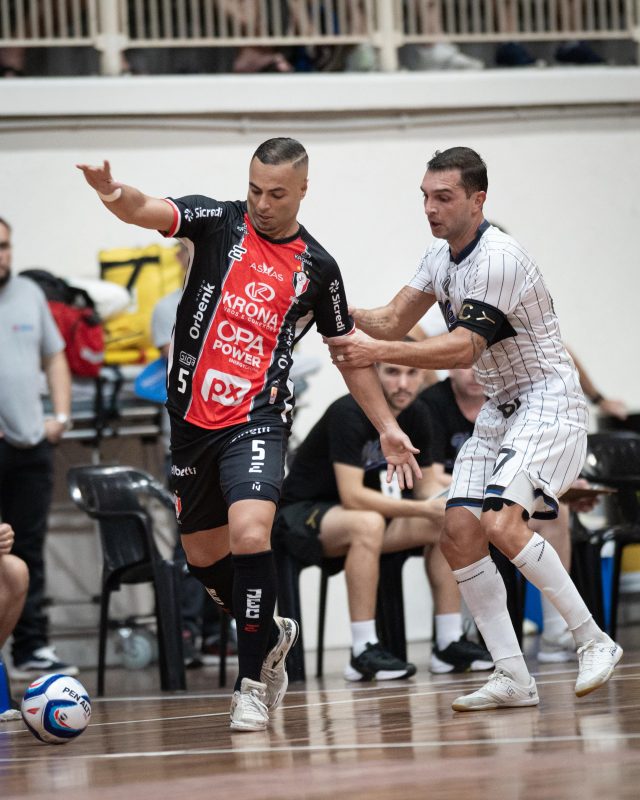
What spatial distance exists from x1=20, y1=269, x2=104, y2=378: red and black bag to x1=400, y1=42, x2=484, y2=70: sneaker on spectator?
121 inches

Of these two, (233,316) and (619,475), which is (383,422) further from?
(619,475)

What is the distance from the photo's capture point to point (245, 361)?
4.16 meters

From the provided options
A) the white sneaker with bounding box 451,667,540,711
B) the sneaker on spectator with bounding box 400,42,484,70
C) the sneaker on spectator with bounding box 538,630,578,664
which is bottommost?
the sneaker on spectator with bounding box 538,630,578,664

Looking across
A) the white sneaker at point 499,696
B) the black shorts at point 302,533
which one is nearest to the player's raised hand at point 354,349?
the white sneaker at point 499,696

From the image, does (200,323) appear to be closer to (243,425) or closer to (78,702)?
(243,425)

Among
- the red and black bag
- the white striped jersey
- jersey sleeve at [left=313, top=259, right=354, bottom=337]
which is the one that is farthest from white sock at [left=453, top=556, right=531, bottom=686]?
the red and black bag

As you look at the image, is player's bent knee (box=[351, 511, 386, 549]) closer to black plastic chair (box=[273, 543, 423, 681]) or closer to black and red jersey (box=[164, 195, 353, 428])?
black plastic chair (box=[273, 543, 423, 681])

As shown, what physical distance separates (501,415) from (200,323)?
104 cm

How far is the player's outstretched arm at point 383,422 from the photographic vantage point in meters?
4.41

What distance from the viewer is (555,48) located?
31.3 feet

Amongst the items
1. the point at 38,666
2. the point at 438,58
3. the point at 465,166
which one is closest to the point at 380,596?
the point at 38,666

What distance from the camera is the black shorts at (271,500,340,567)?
5992mm

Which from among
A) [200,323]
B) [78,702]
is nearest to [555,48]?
[200,323]

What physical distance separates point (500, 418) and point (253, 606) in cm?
106
